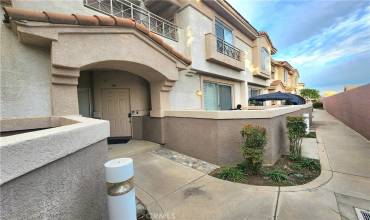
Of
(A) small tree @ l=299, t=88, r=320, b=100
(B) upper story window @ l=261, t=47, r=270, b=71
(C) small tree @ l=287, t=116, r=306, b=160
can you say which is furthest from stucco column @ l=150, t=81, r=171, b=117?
(A) small tree @ l=299, t=88, r=320, b=100

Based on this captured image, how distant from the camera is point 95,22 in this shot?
16.9 feet

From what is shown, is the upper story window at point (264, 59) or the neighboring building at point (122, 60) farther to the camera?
the upper story window at point (264, 59)

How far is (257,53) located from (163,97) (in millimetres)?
11477

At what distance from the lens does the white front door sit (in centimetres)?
835

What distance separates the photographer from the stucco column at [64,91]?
4.86 m

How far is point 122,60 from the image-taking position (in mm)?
5859

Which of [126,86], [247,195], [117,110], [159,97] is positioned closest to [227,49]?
[159,97]

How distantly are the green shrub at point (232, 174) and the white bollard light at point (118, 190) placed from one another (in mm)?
3186

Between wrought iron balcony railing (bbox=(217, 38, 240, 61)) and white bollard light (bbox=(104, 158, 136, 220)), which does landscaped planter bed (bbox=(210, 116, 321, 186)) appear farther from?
wrought iron balcony railing (bbox=(217, 38, 240, 61))

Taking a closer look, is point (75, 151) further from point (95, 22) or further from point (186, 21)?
point (186, 21)

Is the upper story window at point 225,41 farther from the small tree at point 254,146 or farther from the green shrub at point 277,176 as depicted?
the green shrub at point 277,176

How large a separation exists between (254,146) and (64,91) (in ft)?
17.6

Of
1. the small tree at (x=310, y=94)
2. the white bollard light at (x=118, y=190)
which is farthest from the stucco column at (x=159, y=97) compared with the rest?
the small tree at (x=310, y=94)

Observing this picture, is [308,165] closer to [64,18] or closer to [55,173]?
[55,173]
